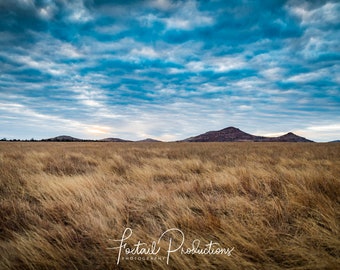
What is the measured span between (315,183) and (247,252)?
129 inches

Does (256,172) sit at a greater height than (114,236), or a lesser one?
greater

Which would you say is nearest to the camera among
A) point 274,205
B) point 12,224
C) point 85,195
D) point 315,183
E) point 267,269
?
point 267,269

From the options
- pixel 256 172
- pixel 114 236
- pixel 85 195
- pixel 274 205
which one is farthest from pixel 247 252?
pixel 256 172

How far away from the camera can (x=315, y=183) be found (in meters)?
4.47

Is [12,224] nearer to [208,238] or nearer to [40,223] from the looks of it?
[40,223]

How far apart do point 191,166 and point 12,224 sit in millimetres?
5673

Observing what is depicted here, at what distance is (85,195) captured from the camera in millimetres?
4008

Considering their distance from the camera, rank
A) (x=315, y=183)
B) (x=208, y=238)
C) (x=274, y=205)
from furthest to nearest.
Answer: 1. (x=315, y=183)
2. (x=274, y=205)
3. (x=208, y=238)

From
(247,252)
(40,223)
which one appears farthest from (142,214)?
(247,252)

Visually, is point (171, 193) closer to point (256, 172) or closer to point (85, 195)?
point (85, 195)

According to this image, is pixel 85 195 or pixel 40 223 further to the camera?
pixel 85 195
